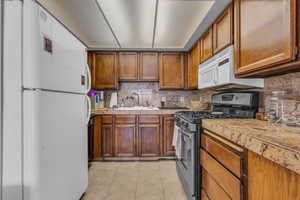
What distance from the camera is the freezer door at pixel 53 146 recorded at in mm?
1112

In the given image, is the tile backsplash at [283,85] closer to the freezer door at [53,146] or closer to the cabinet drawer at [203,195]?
the cabinet drawer at [203,195]

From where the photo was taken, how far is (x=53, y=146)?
4.29 ft

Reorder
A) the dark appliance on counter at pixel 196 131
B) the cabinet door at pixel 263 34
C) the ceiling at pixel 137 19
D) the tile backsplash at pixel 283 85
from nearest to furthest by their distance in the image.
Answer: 1. the cabinet door at pixel 263 34
2. the tile backsplash at pixel 283 85
3. the dark appliance on counter at pixel 196 131
4. the ceiling at pixel 137 19

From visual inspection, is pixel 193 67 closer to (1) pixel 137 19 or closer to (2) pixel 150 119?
(2) pixel 150 119

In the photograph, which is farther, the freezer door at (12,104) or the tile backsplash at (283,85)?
the tile backsplash at (283,85)

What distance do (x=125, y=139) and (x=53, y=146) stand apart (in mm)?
1861

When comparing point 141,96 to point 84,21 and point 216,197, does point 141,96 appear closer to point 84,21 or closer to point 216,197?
point 84,21

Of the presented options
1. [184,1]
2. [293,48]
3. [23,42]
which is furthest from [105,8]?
[293,48]

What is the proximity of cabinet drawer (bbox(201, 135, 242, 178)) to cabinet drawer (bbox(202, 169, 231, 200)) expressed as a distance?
0.19 metres

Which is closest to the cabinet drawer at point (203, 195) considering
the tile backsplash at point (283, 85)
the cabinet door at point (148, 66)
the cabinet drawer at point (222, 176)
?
the cabinet drawer at point (222, 176)

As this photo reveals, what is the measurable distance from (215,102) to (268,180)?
1778mm

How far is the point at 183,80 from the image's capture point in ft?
11.4

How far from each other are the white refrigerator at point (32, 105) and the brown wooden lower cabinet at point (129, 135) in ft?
5.49

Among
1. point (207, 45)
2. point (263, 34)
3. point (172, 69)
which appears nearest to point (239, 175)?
point (263, 34)
